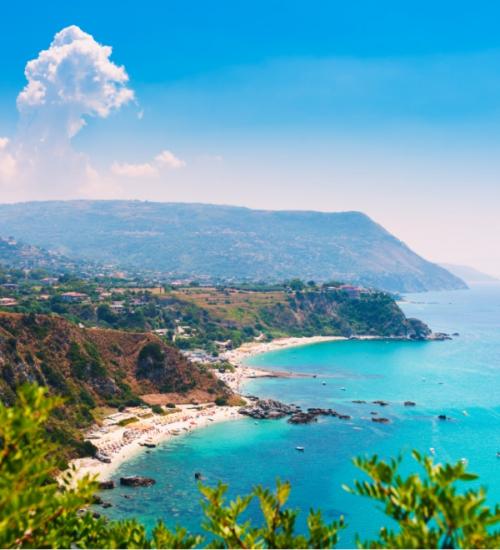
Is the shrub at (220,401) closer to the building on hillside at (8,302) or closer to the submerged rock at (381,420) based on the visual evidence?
the submerged rock at (381,420)

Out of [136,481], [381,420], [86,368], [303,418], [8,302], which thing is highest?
[8,302]

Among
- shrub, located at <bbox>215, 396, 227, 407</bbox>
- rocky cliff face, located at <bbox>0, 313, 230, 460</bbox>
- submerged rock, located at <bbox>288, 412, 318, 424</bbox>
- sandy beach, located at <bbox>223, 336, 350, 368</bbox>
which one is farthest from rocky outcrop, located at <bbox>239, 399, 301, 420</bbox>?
sandy beach, located at <bbox>223, 336, 350, 368</bbox>

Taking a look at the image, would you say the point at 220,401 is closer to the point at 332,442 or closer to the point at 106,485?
the point at 332,442

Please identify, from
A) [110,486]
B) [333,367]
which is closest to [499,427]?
[333,367]

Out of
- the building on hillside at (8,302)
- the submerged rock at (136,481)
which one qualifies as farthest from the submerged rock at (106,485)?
the building on hillside at (8,302)

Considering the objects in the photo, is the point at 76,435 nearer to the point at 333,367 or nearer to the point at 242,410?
the point at 242,410

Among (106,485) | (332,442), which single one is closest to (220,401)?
(332,442)
